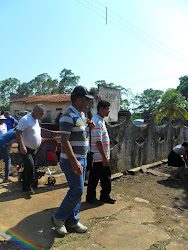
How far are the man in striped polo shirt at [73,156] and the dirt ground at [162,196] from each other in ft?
2.47

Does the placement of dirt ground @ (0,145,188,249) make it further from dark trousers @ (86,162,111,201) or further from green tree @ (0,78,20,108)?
green tree @ (0,78,20,108)

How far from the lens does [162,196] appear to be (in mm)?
4840

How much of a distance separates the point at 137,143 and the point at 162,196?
90.5 inches

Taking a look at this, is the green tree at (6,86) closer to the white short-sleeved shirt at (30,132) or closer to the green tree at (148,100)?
the green tree at (148,100)

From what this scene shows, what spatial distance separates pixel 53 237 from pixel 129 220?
1.22 metres

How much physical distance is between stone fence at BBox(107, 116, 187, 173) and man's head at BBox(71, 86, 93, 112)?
2.87 metres

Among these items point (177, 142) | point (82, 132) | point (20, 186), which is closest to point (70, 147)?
point (82, 132)

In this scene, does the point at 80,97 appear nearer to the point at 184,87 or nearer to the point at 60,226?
the point at 60,226

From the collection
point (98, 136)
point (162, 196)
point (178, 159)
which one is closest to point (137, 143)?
point (178, 159)

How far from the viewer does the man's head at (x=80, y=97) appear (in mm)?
2746

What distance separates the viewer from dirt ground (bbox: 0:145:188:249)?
3204mm

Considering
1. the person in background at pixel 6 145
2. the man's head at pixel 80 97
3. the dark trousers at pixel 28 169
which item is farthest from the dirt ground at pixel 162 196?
the man's head at pixel 80 97

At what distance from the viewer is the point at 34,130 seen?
401 centimetres

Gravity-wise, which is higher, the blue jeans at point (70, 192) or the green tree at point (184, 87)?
the green tree at point (184, 87)
